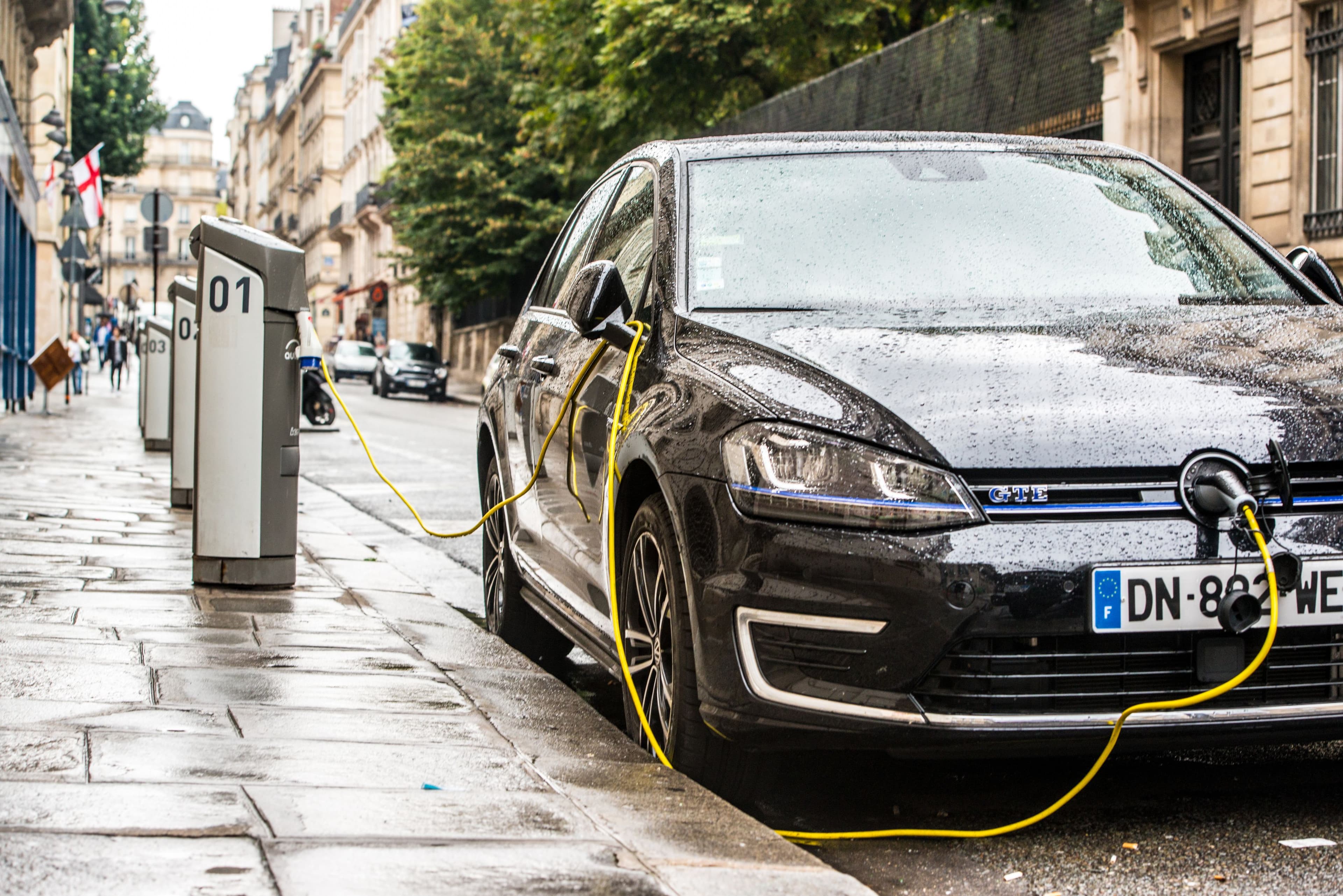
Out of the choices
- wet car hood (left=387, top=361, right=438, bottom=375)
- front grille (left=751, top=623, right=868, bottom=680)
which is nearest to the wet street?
front grille (left=751, top=623, right=868, bottom=680)

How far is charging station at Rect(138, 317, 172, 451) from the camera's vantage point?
688 inches

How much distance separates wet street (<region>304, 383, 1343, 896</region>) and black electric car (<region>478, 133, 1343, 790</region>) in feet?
0.82

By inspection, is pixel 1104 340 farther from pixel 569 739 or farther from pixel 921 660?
pixel 569 739

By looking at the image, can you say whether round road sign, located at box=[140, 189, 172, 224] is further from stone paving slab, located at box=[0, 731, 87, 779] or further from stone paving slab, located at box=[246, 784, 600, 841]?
stone paving slab, located at box=[246, 784, 600, 841]

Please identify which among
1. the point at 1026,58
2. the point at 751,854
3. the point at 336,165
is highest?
the point at 336,165

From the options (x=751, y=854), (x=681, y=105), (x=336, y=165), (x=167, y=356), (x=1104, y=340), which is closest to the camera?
(x=751, y=854)

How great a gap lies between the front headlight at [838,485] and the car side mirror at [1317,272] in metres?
2.05

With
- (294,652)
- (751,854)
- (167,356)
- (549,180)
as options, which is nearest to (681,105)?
(549,180)

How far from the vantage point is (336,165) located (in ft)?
323

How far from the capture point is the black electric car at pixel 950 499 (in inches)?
137

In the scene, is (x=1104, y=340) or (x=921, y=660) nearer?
(x=921, y=660)

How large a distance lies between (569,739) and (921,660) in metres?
1.16

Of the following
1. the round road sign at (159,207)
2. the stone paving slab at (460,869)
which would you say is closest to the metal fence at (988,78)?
the round road sign at (159,207)

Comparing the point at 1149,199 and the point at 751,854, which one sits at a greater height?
the point at 1149,199
